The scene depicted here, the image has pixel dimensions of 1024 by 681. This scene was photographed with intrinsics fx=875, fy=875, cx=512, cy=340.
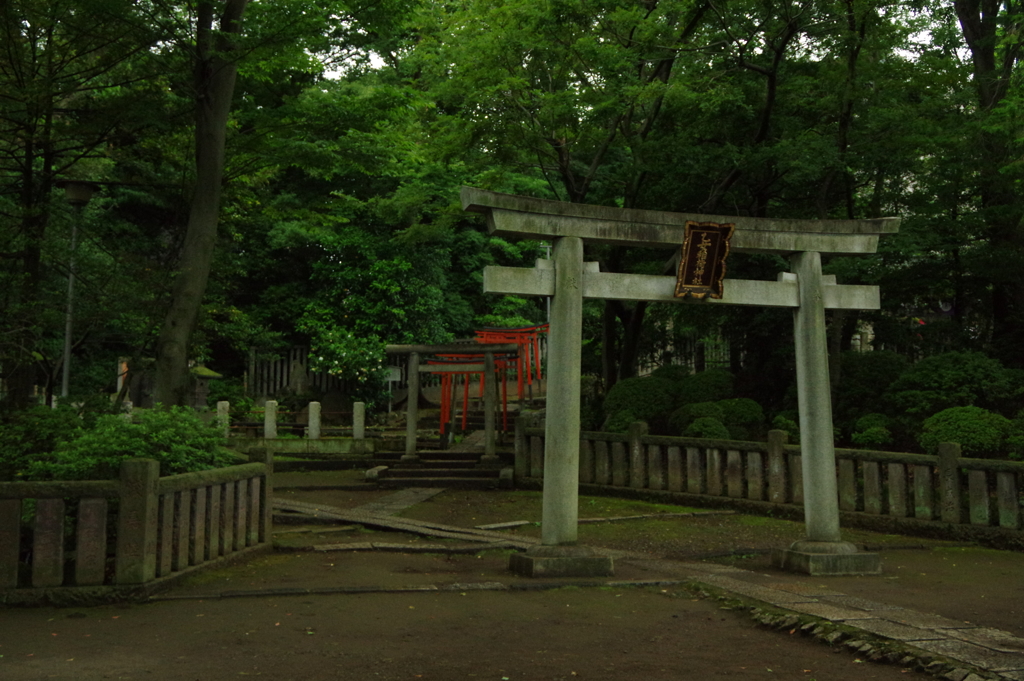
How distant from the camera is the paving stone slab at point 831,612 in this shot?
6336 millimetres

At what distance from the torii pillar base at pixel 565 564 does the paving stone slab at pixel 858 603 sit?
2.05 meters

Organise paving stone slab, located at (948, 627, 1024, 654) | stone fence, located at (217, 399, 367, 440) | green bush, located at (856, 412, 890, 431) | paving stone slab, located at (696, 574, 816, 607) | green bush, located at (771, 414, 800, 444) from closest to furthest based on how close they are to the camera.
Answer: paving stone slab, located at (948, 627, 1024, 654), paving stone slab, located at (696, 574, 816, 607), green bush, located at (856, 412, 890, 431), green bush, located at (771, 414, 800, 444), stone fence, located at (217, 399, 367, 440)

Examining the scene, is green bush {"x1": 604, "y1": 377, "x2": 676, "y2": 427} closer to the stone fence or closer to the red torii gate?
the red torii gate

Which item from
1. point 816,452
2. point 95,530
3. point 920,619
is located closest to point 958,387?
point 816,452

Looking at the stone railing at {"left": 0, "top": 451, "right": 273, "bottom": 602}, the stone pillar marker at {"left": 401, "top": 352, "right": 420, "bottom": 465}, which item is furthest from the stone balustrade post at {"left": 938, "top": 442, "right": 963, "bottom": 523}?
the stone pillar marker at {"left": 401, "top": 352, "right": 420, "bottom": 465}

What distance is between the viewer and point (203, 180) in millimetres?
12047

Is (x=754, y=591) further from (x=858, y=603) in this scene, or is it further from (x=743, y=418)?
(x=743, y=418)

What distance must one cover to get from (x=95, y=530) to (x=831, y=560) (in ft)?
22.0

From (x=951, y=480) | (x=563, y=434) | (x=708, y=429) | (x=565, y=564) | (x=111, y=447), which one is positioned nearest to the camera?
(x=111, y=447)

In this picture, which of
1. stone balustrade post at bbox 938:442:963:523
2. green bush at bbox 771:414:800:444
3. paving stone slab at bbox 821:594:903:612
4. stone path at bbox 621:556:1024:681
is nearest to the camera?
stone path at bbox 621:556:1024:681

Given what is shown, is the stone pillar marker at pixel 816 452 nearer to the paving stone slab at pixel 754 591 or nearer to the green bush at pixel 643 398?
the paving stone slab at pixel 754 591

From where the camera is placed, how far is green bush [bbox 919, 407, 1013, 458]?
12218mm

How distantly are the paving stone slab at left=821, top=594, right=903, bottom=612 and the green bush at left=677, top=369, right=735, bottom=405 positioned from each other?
9667mm

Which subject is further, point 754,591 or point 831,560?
point 831,560
